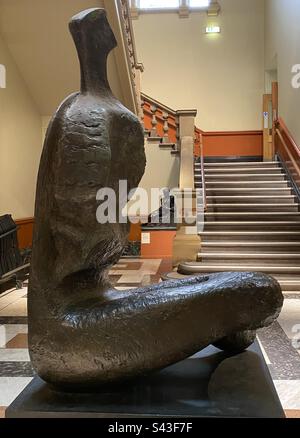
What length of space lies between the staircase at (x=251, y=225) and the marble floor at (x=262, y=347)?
0.88 meters

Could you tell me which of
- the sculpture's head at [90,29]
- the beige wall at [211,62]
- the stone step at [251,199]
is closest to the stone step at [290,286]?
the stone step at [251,199]

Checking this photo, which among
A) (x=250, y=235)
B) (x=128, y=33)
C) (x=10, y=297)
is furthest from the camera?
(x=128, y=33)

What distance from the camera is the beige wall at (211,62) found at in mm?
11781

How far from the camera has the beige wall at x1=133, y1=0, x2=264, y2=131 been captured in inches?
464

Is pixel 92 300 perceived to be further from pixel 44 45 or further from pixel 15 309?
pixel 44 45

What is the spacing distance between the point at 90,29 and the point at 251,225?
5.86 meters

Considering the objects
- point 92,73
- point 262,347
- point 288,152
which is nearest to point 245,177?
point 288,152

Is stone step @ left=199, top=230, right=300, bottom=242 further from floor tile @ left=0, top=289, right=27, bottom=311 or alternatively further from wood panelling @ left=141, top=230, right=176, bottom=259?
floor tile @ left=0, top=289, right=27, bottom=311

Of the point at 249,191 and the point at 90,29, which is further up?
the point at 90,29

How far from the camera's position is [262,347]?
3.31 m

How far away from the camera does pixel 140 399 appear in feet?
4.23

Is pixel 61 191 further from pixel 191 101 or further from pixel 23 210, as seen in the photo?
pixel 191 101
